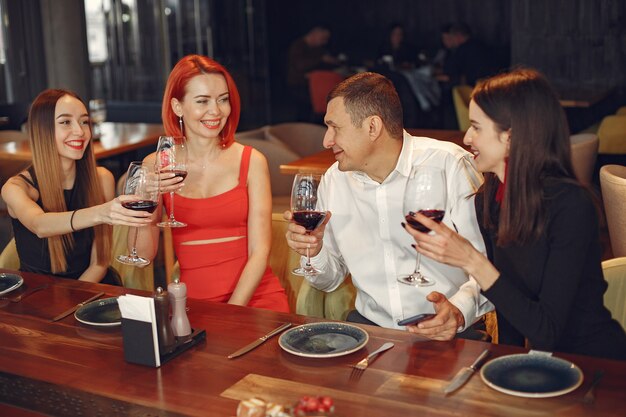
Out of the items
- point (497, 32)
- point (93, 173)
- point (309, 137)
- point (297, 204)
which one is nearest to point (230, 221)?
point (93, 173)

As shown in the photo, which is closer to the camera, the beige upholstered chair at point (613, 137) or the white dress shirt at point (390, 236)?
the white dress shirt at point (390, 236)

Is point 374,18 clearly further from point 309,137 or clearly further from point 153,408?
point 153,408

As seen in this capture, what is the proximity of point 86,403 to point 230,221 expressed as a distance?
1.30 meters

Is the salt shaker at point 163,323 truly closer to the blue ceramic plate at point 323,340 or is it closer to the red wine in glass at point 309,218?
the blue ceramic plate at point 323,340

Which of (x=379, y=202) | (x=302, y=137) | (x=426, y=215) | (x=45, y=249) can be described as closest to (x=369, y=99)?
(x=379, y=202)

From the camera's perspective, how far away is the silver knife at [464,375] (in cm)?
181

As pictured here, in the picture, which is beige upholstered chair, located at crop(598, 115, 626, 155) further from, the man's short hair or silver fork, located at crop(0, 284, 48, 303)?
silver fork, located at crop(0, 284, 48, 303)

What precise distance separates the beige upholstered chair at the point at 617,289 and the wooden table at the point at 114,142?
3858mm

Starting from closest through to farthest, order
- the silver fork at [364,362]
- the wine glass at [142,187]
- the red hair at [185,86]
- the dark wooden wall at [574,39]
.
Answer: the silver fork at [364,362]
the wine glass at [142,187]
the red hair at [185,86]
the dark wooden wall at [574,39]

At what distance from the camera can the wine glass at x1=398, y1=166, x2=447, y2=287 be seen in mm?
1953

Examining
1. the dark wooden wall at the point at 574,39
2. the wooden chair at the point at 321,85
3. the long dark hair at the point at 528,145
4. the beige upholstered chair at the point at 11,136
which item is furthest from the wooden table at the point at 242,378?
the wooden chair at the point at 321,85

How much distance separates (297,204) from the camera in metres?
2.26

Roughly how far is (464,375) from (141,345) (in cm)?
79

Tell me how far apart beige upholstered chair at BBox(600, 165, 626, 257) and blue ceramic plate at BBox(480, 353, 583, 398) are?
1.89 meters
